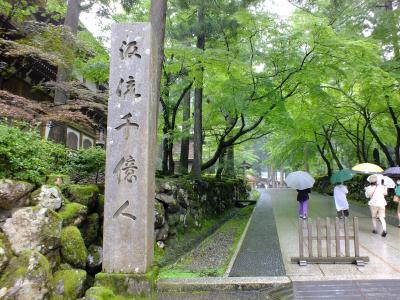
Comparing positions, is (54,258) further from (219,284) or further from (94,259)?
(219,284)

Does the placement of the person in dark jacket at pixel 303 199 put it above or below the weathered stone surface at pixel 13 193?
below

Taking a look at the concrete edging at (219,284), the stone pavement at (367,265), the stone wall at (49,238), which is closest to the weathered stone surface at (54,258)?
the stone wall at (49,238)

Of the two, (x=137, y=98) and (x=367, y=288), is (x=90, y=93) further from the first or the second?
(x=367, y=288)

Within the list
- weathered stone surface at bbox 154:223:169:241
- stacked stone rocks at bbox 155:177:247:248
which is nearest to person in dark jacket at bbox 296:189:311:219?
stacked stone rocks at bbox 155:177:247:248

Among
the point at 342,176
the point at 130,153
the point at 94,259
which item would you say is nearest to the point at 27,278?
the point at 94,259

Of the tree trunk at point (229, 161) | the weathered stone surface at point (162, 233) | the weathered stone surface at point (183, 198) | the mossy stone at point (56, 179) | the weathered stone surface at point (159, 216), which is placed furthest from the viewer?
the tree trunk at point (229, 161)


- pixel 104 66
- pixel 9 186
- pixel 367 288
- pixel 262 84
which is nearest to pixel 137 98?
pixel 9 186

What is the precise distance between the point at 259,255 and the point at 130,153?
14.4 ft

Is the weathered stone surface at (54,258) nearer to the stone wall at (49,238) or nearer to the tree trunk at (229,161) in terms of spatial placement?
the stone wall at (49,238)

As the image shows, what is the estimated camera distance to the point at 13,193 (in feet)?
19.1

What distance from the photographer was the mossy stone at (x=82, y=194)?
707 centimetres

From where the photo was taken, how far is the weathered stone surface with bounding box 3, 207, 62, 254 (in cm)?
569

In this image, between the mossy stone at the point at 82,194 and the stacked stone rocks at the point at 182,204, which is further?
the stacked stone rocks at the point at 182,204

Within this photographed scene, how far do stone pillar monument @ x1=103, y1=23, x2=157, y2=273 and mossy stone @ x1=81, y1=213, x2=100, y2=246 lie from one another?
0.94 m
